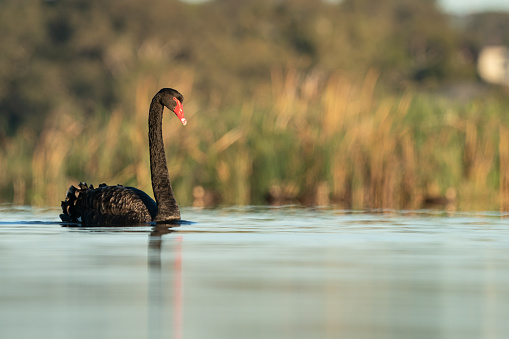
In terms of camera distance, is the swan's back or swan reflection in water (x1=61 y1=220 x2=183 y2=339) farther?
the swan's back

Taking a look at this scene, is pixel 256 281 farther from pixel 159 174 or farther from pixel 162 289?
pixel 159 174

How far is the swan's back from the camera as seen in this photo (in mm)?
14039

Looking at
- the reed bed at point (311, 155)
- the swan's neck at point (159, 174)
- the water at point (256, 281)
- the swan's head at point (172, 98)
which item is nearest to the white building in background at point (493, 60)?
the reed bed at point (311, 155)

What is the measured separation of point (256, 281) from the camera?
8.53 meters

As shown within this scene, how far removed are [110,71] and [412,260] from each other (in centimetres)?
4738

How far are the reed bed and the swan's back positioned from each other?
5255 mm

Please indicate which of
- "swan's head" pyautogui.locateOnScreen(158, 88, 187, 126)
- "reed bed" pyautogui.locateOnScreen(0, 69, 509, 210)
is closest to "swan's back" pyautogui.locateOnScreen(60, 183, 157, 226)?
"swan's head" pyautogui.locateOnScreen(158, 88, 187, 126)

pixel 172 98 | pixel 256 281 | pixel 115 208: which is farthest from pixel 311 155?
pixel 256 281

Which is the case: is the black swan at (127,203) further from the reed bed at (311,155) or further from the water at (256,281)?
the reed bed at (311,155)

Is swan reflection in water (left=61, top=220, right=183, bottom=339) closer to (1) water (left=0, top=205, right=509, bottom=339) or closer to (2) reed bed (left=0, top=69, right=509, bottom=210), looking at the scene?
(1) water (left=0, top=205, right=509, bottom=339)

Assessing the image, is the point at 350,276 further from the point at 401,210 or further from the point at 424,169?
the point at 424,169

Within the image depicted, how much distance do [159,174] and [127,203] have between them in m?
1.08

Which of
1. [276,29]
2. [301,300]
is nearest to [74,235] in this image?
[301,300]

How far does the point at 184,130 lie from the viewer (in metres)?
21.1
